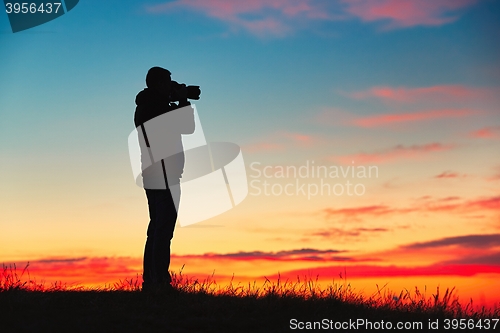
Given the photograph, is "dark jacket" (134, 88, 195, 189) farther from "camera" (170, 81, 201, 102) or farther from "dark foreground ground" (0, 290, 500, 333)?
"dark foreground ground" (0, 290, 500, 333)

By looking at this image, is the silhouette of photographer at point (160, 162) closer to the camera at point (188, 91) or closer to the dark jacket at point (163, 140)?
the dark jacket at point (163, 140)

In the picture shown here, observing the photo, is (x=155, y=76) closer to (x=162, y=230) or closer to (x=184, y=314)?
(x=162, y=230)

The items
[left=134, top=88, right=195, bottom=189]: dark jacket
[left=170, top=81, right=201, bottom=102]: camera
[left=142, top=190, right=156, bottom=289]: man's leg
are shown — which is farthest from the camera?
[left=170, top=81, right=201, bottom=102]: camera

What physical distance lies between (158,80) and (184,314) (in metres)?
3.17

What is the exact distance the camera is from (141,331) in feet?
20.1

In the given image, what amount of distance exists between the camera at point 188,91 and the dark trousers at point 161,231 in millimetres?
1312

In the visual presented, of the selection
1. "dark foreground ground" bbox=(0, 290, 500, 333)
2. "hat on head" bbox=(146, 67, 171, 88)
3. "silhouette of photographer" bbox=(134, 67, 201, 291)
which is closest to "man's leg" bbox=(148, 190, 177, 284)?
"silhouette of photographer" bbox=(134, 67, 201, 291)

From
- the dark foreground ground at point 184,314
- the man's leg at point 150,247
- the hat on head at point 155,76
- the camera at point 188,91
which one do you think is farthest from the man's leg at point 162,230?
the hat on head at point 155,76

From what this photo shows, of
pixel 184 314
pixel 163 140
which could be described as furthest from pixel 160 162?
pixel 184 314

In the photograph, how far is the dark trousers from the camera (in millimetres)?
7949

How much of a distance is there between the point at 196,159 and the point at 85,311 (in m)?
2.56

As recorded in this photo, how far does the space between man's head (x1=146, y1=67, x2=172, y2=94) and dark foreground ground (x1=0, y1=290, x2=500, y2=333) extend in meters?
2.68

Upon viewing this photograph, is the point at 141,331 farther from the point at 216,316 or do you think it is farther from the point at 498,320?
the point at 498,320

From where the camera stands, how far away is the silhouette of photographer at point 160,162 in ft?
26.0
